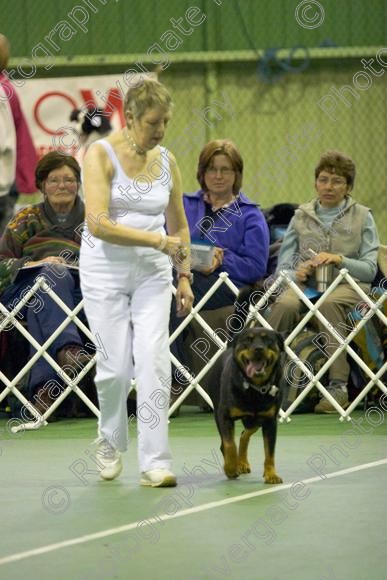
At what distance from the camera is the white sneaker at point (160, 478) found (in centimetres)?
379

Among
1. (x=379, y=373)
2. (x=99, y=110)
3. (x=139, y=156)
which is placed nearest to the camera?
(x=139, y=156)

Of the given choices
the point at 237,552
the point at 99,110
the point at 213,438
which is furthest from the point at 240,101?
the point at 237,552

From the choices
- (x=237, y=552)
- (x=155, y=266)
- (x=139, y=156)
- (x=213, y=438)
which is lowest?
(x=213, y=438)

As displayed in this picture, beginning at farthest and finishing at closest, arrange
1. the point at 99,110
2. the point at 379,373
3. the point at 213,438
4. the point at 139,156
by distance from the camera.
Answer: the point at 99,110 < the point at 379,373 < the point at 213,438 < the point at 139,156

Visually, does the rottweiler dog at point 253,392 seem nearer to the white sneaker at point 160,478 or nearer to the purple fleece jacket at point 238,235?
the white sneaker at point 160,478

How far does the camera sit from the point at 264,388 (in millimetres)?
3906

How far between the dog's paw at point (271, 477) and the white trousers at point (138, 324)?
0.29 meters

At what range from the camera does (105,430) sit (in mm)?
3910

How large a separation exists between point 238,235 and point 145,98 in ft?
7.12

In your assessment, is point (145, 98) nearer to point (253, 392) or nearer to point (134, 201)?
point (134, 201)

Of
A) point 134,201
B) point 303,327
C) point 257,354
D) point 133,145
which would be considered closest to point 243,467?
point 257,354

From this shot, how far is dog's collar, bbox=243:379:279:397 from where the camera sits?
3896 millimetres

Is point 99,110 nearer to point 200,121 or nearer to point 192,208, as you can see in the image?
point 200,121

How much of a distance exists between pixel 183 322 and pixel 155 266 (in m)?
1.81
